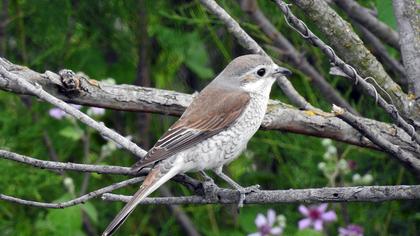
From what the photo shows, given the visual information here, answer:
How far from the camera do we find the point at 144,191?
12.1ft

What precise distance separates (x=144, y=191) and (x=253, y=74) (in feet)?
3.77

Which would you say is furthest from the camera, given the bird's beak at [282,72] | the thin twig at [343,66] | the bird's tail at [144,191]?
the bird's beak at [282,72]

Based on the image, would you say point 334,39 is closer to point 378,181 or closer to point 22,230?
point 378,181

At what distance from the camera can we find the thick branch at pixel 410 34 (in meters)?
3.74

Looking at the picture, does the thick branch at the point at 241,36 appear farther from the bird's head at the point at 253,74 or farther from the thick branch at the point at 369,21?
the thick branch at the point at 369,21

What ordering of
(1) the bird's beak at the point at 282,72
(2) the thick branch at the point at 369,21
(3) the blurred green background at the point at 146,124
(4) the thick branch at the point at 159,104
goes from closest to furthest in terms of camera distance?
(4) the thick branch at the point at 159,104 → (1) the bird's beak at the point at 282,72 → (2) the thick branch at the point at 369,21 → (3) the blurred green background at the point at 146,124

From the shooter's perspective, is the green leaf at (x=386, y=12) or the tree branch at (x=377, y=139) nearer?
the tree branch at (x=377, y=139)

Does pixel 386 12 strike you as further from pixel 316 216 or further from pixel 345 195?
pixel 316 216

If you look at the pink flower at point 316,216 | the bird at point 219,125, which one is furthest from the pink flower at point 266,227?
the bird at point 219,125

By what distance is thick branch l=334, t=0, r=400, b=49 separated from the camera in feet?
15.6

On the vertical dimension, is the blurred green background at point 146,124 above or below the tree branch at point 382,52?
below

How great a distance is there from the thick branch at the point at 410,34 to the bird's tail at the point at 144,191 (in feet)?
3.60

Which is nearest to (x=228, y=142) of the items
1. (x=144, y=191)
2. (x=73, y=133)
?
(x=144, y=191)

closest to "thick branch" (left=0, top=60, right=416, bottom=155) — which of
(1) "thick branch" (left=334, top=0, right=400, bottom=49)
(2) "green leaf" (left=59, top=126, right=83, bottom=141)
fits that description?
(1) "thick branch" (left=334, top=0, right=400, bottom=49)
